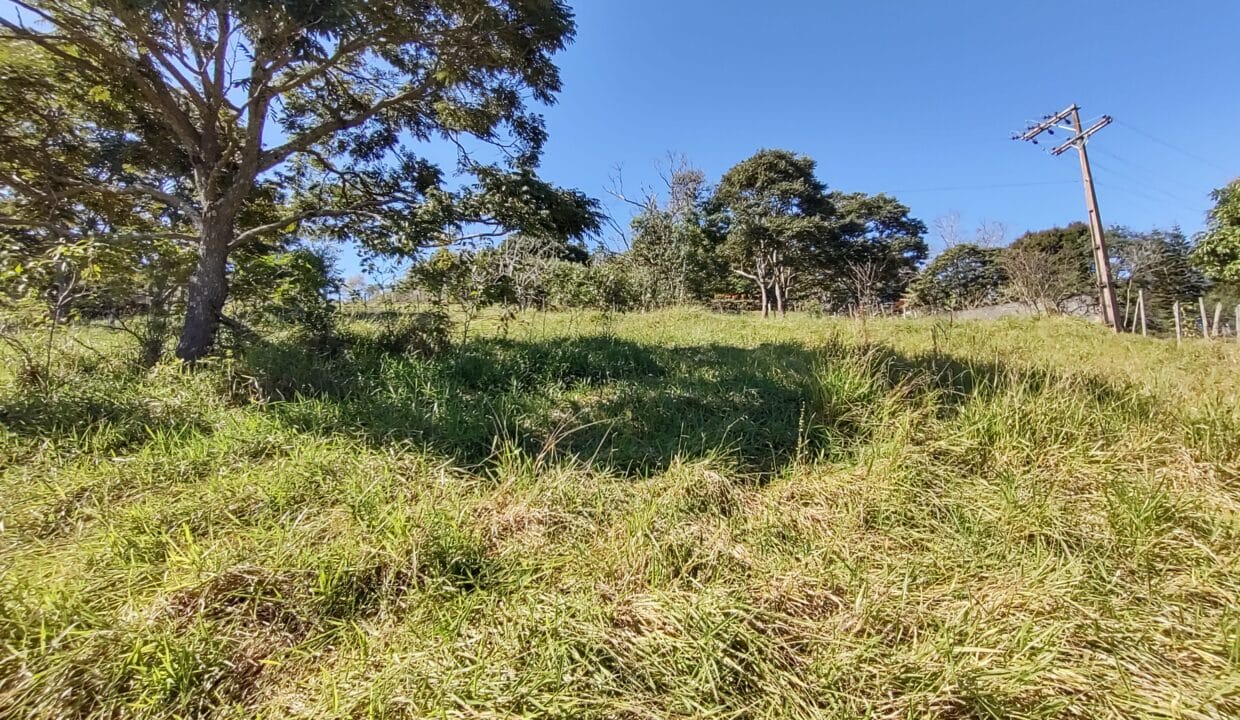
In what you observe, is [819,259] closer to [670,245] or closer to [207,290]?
[670,245]

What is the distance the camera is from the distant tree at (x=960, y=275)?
21516 millimetres

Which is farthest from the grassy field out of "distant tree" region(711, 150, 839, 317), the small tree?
the small tree

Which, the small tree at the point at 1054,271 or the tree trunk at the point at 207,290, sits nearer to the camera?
the tree trunk at the point at 207,290

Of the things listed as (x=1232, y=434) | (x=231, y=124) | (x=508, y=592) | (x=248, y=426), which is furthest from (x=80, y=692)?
(x=231, y=124)

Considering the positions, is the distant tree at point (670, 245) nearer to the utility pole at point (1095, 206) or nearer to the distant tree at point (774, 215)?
the distant tree at point (774, 215)

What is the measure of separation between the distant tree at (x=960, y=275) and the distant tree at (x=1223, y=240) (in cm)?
1145

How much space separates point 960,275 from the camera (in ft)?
75.4

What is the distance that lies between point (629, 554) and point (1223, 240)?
48.8 feet

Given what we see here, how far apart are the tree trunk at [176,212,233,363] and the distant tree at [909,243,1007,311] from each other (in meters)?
25.2

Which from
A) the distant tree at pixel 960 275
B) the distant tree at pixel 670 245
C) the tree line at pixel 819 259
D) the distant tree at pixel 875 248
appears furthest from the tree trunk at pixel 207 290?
the distant tree at pixel 960 275

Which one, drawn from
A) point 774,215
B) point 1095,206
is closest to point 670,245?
point 774,215

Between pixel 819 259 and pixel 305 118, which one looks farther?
pixel 819 259

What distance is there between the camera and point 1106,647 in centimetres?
128

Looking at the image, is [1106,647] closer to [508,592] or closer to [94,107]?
[508,592]
